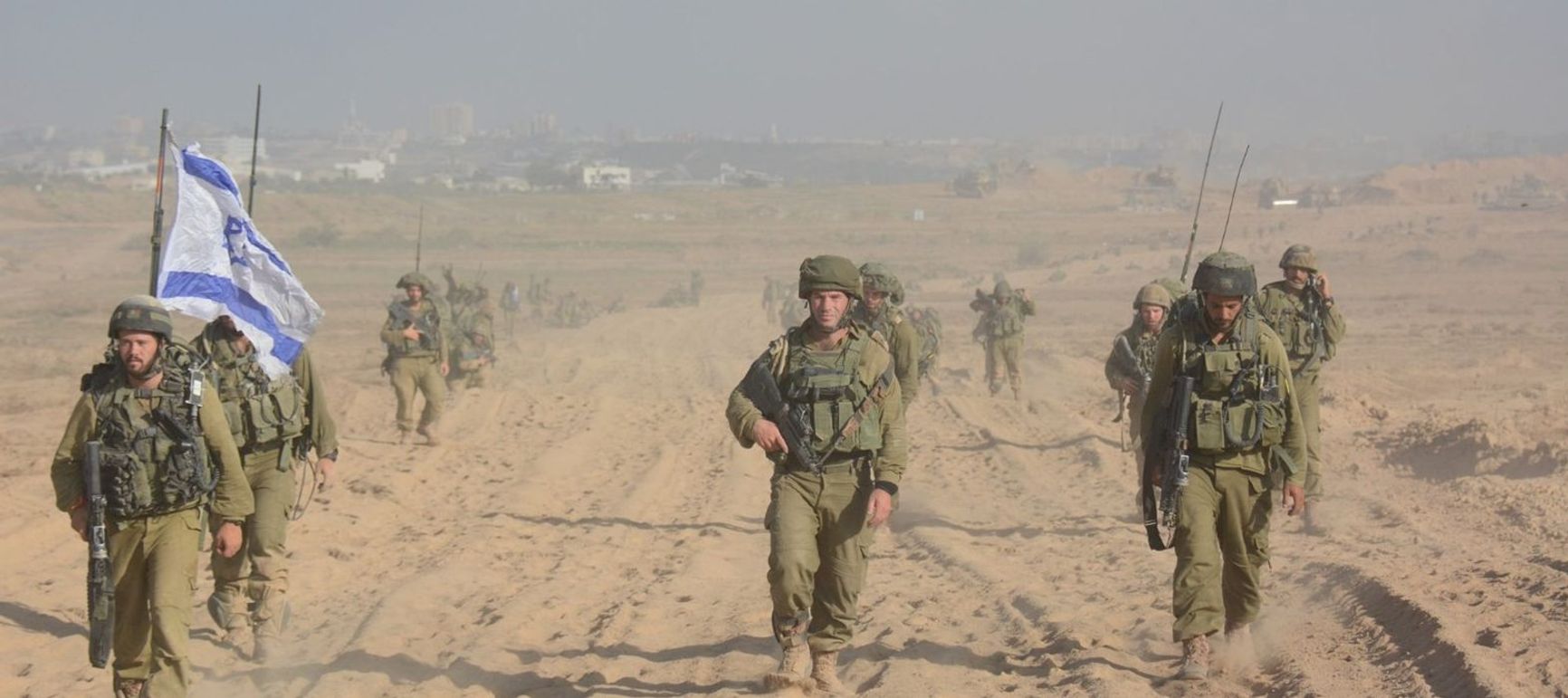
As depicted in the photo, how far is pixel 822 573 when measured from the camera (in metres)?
7.61

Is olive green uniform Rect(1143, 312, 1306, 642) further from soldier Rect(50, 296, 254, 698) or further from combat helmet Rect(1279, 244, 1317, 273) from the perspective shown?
soldier Rect(50, 296, 254, 698)

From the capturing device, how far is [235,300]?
896 centimetres

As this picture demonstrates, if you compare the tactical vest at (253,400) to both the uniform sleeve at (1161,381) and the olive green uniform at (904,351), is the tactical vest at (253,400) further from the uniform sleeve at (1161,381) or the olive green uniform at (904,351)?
the uniform sleeve at (1161,381)

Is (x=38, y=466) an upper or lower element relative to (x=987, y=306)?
lower

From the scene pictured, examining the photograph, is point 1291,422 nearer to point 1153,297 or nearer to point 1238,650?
point 1238,650

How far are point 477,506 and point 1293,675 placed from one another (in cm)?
Result: 824

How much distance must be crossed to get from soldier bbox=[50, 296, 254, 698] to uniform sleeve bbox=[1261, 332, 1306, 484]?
4521mm

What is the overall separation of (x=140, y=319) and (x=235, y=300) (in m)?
2.50

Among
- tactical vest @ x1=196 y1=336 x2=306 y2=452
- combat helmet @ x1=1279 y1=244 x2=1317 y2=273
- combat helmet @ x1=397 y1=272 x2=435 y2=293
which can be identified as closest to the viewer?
tactical vest @ x1=196 y1=336 x2=306 y2=452

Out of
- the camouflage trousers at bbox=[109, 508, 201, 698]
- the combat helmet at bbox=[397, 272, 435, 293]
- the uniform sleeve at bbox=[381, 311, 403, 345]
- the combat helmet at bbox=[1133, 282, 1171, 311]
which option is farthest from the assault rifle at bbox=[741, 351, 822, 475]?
the uniform sleeve at bbox=[381, 311, 403, 345]

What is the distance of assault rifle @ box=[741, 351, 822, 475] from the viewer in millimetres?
7371

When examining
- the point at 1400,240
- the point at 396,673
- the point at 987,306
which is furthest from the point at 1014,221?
the point at 396,673

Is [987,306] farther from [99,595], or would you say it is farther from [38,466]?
[99,595]

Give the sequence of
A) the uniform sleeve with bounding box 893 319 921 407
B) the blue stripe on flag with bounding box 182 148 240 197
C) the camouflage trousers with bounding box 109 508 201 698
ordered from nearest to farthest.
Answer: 1. the camouflage trousers with bounding box 109 508 201 698
2. the blue stripe on flag with bounding box 182 148 240 197
3. the uniform sleeve with bounding box 893 319 921 407
